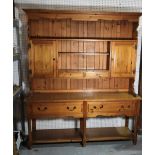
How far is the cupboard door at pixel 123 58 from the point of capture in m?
2.57

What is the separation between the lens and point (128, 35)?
2.77m

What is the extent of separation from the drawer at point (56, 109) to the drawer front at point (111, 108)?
0.15 m

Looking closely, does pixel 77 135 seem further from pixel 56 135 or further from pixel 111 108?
pixel 111 108

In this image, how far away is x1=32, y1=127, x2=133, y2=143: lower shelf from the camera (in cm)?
260

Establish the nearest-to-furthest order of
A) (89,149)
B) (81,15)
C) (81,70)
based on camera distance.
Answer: (81,15), (89,149), (81,70)

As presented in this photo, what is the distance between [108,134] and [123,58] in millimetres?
990

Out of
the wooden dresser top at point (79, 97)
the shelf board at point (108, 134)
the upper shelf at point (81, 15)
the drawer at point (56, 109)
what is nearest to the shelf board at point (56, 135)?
the shelf board at point (108, 134)

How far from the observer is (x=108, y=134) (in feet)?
8.96

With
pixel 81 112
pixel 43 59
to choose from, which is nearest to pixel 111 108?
pixel 81 112

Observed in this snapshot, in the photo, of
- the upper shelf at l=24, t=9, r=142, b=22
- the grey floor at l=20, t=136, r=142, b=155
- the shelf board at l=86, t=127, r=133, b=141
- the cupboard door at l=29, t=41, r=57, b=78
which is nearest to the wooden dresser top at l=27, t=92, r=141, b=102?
the cupboard door at l=29, t=41, r=57, b=78
